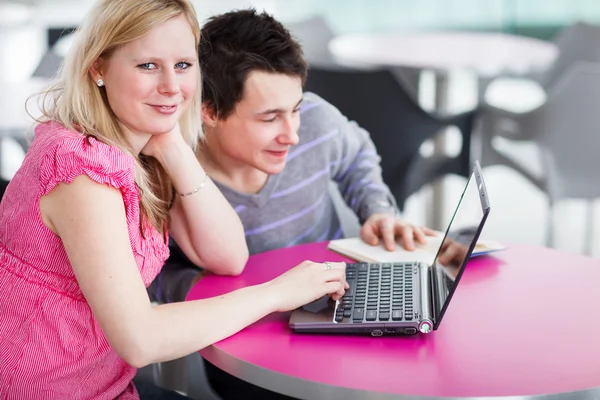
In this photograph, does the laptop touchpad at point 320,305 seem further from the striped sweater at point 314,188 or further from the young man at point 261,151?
the striped sweater at point 314,188

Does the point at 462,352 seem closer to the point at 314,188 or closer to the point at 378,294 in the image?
the point at 378,294

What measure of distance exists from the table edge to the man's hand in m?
0.62

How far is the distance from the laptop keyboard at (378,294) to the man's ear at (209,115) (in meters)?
0.56

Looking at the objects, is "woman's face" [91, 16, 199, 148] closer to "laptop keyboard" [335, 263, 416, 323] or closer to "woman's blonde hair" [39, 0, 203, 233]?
"woman's blonde hair" [39, 0, 203, 233]

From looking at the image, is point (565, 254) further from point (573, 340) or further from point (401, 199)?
point (401, 199)

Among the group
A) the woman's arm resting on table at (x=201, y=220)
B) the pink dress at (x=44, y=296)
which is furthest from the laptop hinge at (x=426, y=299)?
the pink dress at (x=44, y=296)

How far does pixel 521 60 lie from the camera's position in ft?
13.9

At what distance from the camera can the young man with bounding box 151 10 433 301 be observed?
194 centimetres

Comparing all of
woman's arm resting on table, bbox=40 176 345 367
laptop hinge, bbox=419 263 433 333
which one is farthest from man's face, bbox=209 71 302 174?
woman's arm resting on table, bbox=40 176 345 367

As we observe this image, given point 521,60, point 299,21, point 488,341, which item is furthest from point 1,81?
point 488,341

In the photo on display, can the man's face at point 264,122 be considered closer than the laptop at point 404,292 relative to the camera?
No

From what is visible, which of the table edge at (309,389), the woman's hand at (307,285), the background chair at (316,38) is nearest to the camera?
the table edge at (309,389)

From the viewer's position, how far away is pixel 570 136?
12.7 feet

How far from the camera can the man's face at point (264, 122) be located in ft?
6.36
